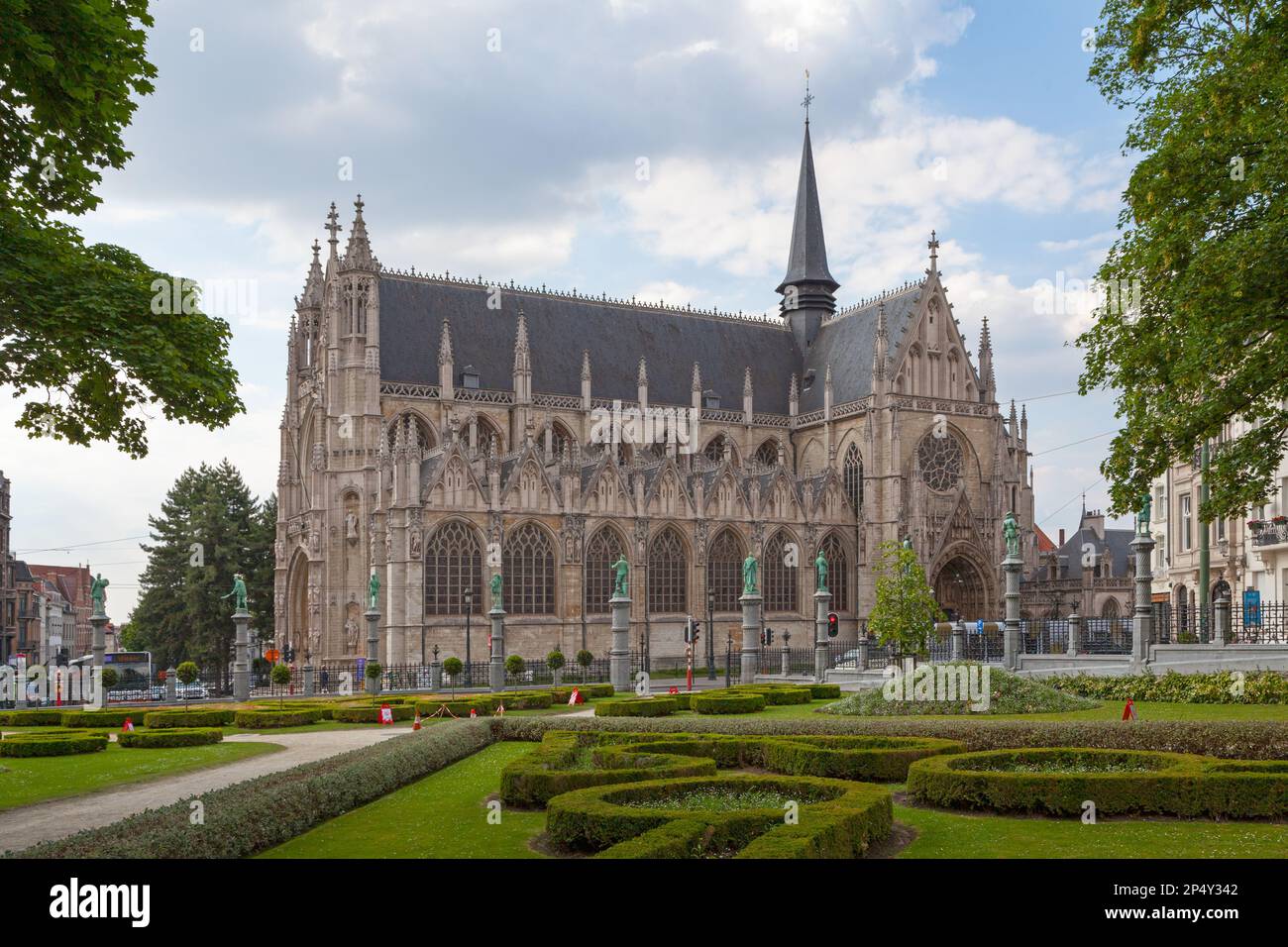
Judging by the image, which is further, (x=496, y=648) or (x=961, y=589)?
(x=961, y=589)

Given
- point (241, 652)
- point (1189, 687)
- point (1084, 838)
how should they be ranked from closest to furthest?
point (1084, 838)
point (1189, 687)
point (241, 652)

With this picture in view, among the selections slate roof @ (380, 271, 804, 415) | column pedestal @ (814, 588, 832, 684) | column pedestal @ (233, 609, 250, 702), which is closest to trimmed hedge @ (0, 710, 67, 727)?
column pedestal @ (233, 609, 250, 702)

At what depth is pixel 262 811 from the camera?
40.8 feet

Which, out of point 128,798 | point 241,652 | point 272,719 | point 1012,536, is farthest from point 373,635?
point 128,798

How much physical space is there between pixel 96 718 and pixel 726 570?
38.2m

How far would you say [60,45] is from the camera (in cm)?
1498

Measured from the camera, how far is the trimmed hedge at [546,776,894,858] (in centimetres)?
1012

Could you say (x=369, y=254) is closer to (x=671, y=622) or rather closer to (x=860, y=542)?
(x=671, y=622)

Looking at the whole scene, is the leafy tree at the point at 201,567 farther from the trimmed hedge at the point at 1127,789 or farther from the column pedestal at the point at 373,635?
the trimmed hedge at the point at 1127,789

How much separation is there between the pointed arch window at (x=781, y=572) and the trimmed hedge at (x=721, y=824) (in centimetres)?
5144

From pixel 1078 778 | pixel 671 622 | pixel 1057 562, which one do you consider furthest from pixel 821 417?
pixel 1078 778

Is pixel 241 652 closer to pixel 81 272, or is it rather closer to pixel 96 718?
pixel 96 718

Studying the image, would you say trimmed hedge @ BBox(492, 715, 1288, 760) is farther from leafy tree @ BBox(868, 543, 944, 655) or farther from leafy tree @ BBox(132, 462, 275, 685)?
leafy tree @ BBox(132, 462, 275, 685)

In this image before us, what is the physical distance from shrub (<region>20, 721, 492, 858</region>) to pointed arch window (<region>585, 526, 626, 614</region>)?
39.3m
